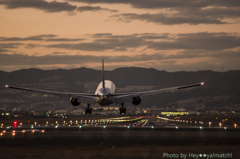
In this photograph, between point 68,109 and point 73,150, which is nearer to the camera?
point 73,150

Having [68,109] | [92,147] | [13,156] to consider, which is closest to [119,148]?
[92,147]

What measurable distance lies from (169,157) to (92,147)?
7875mm

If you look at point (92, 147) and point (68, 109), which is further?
point (68, 109)

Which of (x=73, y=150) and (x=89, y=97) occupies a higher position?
(x=89, y=97)

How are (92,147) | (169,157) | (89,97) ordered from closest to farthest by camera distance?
(169,157)
(92,147)
(89,97)

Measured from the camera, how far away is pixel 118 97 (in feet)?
225

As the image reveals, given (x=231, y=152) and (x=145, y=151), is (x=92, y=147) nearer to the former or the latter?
(x=145, y=151)

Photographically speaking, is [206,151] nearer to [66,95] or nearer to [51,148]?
[51,148]

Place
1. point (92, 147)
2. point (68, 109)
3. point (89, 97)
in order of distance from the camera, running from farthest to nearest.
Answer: point (68, 109) → point (89, 97) → point (92, 147)

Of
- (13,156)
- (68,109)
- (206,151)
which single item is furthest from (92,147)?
(68,109)

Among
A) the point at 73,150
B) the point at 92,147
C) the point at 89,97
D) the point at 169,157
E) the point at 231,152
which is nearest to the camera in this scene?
the point at 169,157

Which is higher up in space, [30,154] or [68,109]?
[68,109]

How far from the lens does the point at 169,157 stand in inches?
908

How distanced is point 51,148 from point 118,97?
40.2 m
